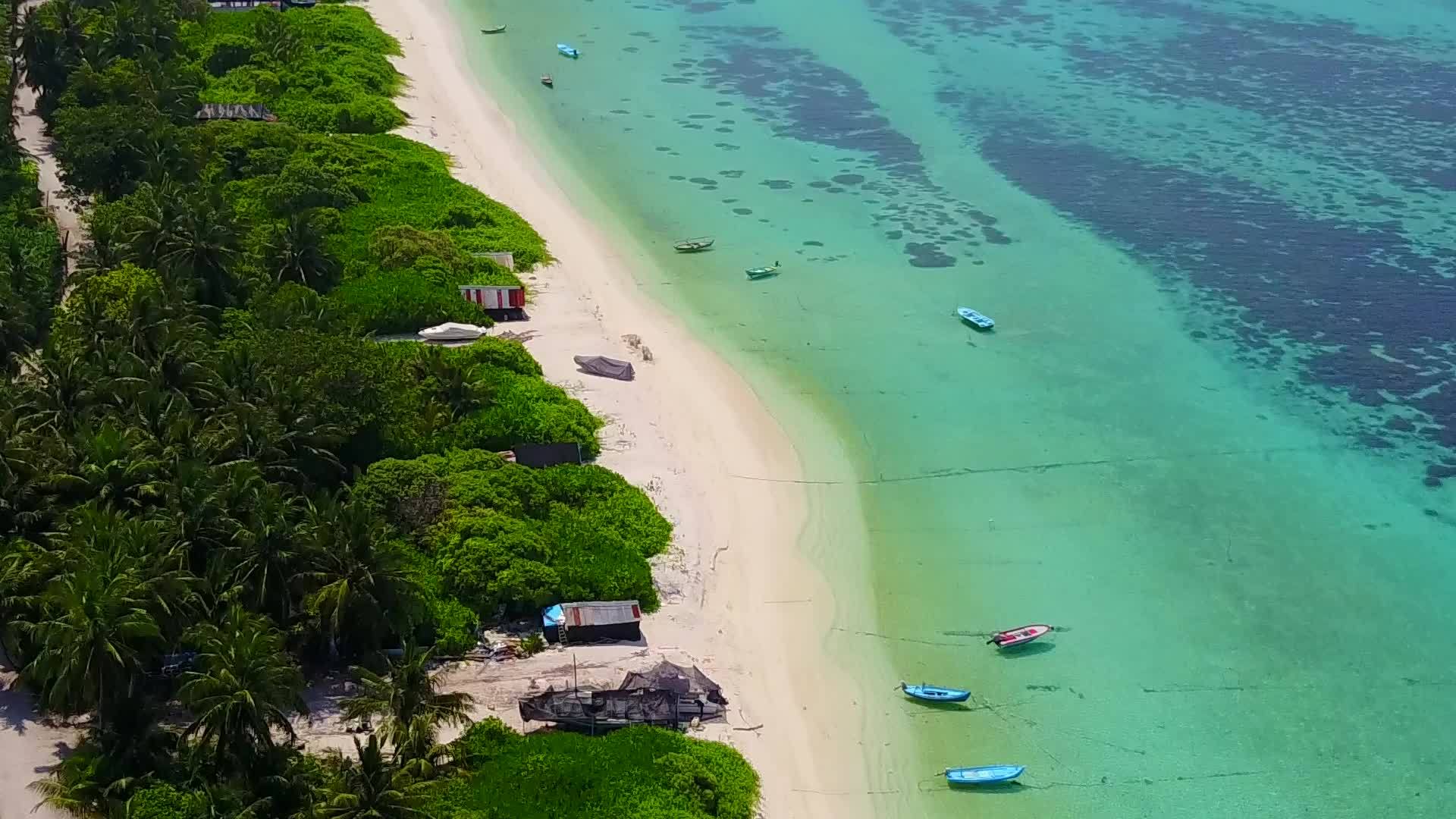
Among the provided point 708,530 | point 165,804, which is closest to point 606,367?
point 708,530

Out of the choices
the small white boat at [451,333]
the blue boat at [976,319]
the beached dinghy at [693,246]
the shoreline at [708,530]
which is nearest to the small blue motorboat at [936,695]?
the shoreline at [708,530]

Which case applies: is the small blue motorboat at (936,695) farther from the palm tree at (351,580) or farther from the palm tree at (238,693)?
the palm tree at (238,693)

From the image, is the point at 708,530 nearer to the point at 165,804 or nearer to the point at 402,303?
the point at 402,303

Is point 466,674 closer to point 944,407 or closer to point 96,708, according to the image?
point 96,708

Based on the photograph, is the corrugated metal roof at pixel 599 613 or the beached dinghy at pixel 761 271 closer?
the corrugated metal roof at pixel 599 613

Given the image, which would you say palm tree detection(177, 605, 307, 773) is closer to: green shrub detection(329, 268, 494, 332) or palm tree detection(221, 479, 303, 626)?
palm tree detection(221, 479, 303, 626)

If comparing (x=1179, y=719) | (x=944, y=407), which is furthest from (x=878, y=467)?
(x=1179, y=719)
